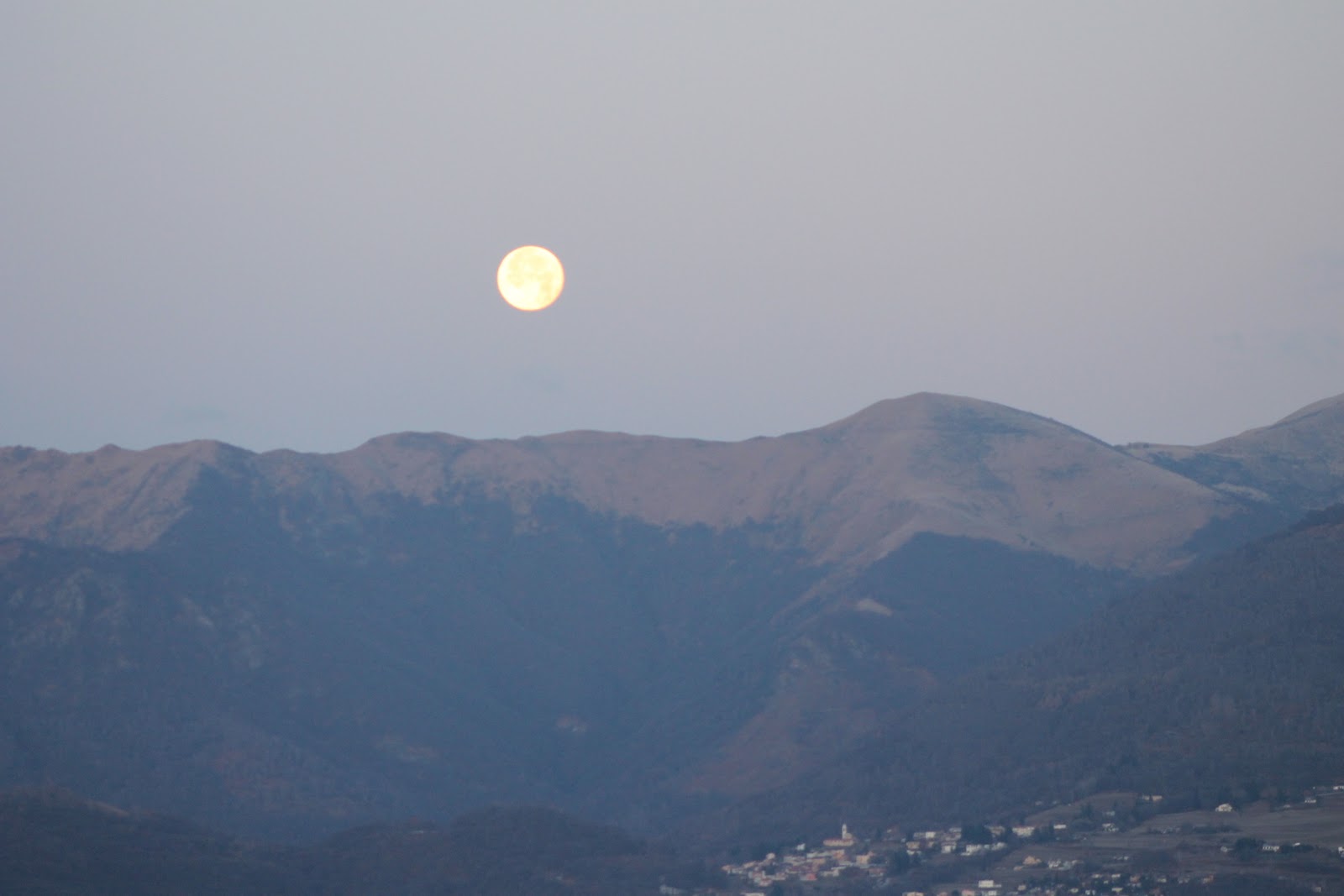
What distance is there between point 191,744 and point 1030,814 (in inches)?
3456

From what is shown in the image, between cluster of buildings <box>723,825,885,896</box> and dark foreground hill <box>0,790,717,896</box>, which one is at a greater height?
dark foreground hill <box>0,790,717,896</box>

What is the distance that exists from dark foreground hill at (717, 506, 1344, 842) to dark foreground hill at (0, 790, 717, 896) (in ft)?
79.4

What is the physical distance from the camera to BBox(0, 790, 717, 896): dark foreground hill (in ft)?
394

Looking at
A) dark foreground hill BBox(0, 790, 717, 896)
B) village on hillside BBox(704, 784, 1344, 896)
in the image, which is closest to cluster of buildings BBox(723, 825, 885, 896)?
village on hillside BBox(704, 784, 1344, 896)

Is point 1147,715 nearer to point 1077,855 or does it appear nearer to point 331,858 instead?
point 1077,855

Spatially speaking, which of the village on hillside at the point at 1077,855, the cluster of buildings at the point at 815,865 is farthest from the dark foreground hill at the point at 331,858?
the village on hillside at the point at 1077,855

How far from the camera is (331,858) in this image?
134375 mm

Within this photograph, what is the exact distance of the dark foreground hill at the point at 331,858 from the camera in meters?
120

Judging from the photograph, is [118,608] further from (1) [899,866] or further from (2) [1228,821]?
(2) [1228,821]

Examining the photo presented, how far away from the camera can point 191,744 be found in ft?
589

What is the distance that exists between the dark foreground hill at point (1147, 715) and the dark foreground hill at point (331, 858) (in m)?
24.2

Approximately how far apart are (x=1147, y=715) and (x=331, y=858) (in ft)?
232

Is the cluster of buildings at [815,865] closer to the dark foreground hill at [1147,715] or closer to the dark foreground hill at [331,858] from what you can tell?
the dark foreground hill at [331,858]

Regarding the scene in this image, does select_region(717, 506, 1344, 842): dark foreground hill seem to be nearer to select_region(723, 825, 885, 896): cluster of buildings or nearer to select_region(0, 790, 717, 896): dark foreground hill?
select_region(723, 825, 885, 896): cluster of buildings
